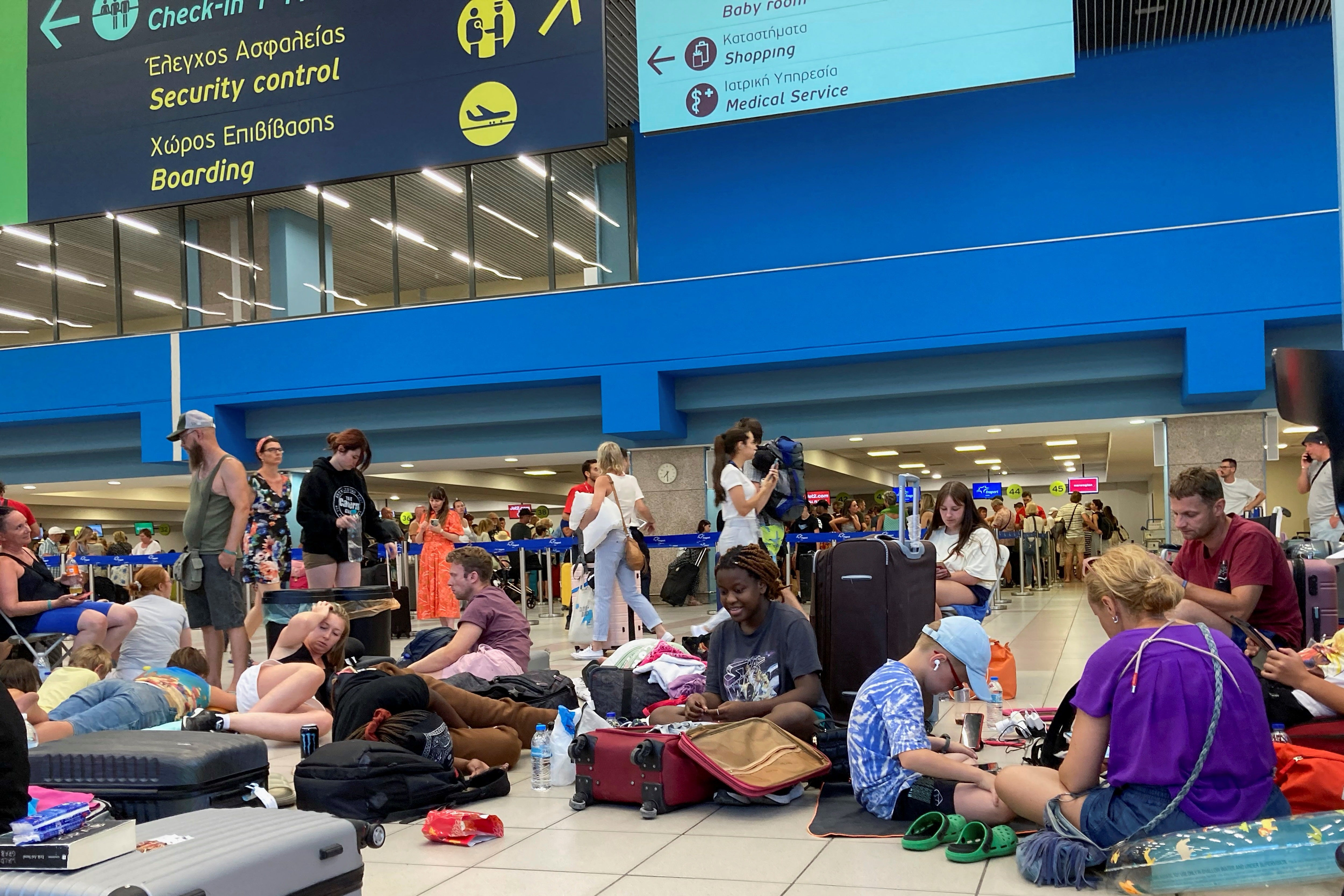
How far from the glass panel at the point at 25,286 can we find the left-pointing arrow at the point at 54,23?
8.07 meters

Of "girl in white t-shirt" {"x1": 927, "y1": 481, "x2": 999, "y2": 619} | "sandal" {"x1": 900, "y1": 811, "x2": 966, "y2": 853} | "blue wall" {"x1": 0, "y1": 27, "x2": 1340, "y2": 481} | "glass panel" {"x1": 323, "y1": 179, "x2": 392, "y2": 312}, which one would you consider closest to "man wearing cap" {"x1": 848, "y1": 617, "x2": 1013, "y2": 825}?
"sandal" {"x1": 900, "y1": 811, "x2": 966, "y2": 853}

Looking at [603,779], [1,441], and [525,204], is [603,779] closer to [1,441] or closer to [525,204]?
[525,204]

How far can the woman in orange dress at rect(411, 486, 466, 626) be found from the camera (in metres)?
12.0

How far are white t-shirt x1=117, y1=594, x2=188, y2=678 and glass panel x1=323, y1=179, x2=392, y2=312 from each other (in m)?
10.1

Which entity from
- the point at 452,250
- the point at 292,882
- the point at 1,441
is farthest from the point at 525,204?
the point at 292,882

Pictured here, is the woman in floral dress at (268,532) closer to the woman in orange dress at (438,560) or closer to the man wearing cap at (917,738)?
the woman in orange dress at (438,560)

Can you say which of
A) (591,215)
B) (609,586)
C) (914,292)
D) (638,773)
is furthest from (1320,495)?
(591,215)

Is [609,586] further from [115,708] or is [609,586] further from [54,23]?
[54,23]

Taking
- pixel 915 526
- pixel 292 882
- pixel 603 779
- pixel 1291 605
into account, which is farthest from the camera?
pixel 915 526

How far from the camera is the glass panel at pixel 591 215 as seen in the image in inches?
613

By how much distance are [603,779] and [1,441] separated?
17784 mm

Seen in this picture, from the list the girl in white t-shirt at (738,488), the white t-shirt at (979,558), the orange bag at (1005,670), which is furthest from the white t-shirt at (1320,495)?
the girl in white t-shirt at (738,488)

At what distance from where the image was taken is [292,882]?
2.29 metres

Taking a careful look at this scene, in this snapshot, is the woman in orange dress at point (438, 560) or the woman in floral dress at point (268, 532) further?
the woman in orange dress at point (438, 560)
